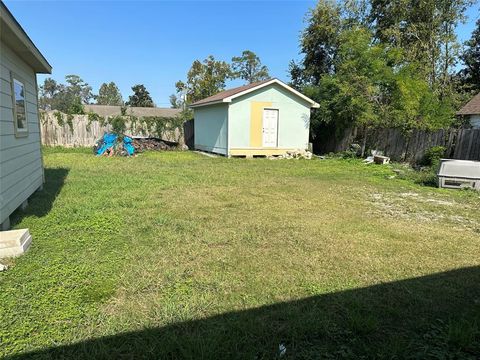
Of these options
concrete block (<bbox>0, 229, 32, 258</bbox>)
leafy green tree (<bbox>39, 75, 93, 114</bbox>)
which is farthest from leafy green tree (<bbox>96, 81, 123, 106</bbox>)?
concrete block (<bbox>0, 229, 32, 258</bbox>)

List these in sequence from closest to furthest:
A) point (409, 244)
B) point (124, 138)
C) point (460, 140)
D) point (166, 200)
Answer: point (409, 244) → point (166, 200) → point (460, 140) → point (124, 138)

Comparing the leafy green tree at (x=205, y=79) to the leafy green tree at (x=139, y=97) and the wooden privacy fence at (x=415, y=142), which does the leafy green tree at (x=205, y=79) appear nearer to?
the wooden privacy fence at (x=415, y=142)

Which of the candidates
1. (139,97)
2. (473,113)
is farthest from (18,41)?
(139,97)

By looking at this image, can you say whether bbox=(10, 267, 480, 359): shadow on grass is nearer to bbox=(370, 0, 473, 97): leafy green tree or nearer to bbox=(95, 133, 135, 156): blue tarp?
bbox=(95, 133, 135, 156): blue tarp

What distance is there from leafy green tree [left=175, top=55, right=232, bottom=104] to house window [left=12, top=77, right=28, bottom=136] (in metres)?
30.9

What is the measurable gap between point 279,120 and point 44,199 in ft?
36.5

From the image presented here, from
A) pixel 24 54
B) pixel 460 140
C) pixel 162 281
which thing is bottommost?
pixel 162 281

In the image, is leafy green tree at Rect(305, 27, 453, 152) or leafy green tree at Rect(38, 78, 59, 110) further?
leafy green tree at Rect(38, 78, 59, 110)

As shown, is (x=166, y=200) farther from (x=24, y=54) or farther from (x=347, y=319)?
(x=347, y=319)

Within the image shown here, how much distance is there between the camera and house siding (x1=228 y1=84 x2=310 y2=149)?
14578mm

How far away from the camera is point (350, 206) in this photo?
19.7 feet

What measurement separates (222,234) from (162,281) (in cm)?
140

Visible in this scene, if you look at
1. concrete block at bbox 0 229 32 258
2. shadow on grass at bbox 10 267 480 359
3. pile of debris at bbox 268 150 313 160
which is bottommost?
shadow on grass at bbox 10 267 480 359

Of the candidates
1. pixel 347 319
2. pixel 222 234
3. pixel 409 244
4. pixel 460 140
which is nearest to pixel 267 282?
pixel 347 319
